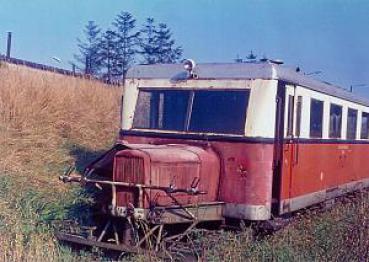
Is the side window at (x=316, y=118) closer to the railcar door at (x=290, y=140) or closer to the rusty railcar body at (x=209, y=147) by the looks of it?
the rusty railcar body at (x=209, y=147)

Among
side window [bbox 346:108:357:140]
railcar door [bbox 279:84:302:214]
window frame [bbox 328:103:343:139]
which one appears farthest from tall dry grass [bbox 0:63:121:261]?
side window [bbox 346:108:357:140]

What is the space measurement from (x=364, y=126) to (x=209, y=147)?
6959 millimetres

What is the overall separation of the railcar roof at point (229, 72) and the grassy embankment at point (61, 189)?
2019 millimetres

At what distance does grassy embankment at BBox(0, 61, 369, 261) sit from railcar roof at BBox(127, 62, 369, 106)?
6.62ft

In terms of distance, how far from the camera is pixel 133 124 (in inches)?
332

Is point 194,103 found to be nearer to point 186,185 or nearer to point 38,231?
point 186,185

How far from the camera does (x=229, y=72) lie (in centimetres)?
781

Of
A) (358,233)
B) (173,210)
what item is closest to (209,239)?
(173,210)

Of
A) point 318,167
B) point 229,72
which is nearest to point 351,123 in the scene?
point 318,167

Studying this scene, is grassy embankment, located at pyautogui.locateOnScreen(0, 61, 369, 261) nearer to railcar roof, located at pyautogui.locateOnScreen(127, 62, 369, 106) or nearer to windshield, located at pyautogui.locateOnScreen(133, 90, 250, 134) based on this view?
windshield, located at pyautogui.locateOnScreen(133, 90, 250, 134)

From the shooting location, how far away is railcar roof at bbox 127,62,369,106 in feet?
25.1

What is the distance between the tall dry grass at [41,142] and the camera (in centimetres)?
689

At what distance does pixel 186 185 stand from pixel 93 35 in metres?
29.3

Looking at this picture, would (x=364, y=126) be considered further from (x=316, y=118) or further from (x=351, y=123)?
(x=316, y=118)
